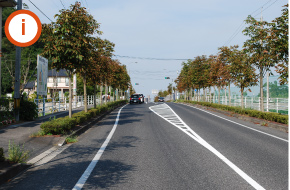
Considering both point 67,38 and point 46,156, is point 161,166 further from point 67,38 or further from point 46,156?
point 67,38

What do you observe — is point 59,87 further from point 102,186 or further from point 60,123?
point 102,186

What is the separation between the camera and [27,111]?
1473cm

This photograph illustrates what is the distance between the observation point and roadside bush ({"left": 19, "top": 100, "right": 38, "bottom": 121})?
14508mm

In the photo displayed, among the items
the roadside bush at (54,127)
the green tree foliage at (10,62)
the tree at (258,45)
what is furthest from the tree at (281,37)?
the green tree foliage at (10,62)

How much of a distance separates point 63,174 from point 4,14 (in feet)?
192

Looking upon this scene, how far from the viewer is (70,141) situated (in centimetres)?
922

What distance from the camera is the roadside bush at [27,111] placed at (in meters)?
14.5

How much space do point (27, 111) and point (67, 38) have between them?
525 cm

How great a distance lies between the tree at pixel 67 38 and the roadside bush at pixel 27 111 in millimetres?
3628

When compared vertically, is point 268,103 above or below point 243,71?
below

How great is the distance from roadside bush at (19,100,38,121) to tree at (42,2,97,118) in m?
3.63

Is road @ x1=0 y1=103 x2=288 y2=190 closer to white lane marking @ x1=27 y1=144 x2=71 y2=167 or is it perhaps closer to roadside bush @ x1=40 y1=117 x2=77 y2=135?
white lane marking @ x1=27 y1=144 x2=71 y2=167

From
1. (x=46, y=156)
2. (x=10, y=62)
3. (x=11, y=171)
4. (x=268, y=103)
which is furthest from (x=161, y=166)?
→ (x=10, y=62)

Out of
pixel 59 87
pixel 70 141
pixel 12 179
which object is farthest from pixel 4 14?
pixel 12 179
